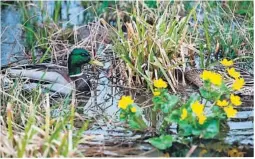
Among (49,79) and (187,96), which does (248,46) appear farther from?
(49,79)

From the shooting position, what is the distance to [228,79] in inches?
225

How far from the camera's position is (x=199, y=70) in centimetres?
607

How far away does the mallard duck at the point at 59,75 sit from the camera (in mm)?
5945

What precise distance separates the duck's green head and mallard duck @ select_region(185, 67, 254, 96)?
0.92 metres

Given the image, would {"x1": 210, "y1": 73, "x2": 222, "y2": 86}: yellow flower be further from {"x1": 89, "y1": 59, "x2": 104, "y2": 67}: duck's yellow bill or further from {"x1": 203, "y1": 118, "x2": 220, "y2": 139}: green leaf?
{"x1": 89, "y1": 59, "x2": 104, "y2": 67}: duck's yellow bill

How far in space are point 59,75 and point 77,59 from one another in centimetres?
24

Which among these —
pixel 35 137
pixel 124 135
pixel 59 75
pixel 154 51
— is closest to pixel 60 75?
pixel 59 75

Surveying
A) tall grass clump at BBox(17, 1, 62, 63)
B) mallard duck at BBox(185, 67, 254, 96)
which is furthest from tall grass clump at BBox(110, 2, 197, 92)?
tall grass clump at BBox(17, 1, 62, 63)

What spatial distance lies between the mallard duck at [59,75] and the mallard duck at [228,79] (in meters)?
0.86

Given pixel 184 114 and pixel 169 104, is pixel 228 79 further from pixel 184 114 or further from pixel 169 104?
pixel 184 114

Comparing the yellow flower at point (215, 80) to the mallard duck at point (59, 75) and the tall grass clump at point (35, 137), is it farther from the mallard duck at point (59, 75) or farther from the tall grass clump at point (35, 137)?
the mallard duck at point (59, 75)

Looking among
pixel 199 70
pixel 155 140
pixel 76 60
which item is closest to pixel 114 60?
pixel 76 60

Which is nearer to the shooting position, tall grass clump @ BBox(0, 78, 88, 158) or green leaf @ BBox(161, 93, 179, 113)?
tall grass clump @ BBox(0, 78, 88, 158)

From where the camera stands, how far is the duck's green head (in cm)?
631
